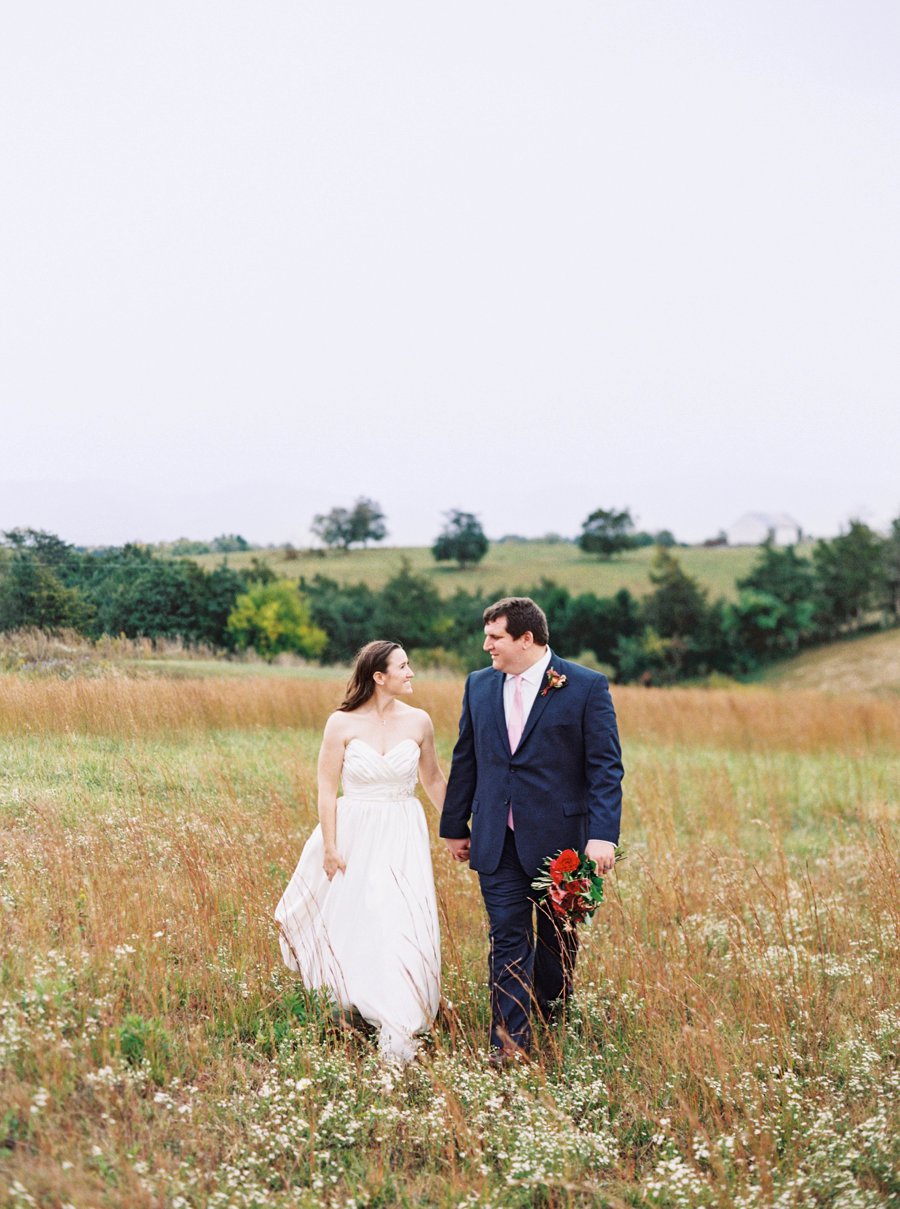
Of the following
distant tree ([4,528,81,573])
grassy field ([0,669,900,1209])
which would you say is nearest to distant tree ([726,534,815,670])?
grassy field ([0,669,900,1209])

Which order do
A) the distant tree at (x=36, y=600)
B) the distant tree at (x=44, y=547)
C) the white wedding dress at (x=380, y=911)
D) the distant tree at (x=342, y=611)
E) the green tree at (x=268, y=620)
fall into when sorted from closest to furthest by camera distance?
the white wedding dress at (x=380, y=911)
the distant tree at (x=36, y=600)
the distant tree at (x=44, y=547)
the green tree at (x=268, y=620)
the distant tree at (x=342, y=611)

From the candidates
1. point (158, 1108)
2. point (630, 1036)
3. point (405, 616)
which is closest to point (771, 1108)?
point (630, 1036)

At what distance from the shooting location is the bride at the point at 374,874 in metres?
5.92

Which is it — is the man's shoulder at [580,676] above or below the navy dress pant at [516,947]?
above

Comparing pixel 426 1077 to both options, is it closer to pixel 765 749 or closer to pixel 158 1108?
pixel 158 1108

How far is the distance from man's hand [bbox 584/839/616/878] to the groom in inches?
0.6

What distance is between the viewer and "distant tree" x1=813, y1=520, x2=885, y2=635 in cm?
5456

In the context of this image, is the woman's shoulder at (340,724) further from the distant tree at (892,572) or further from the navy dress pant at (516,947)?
the distant tree at (892,572)

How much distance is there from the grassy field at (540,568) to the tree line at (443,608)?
3.69 feet

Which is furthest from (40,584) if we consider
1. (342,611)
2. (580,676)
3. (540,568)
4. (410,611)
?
(540,568)

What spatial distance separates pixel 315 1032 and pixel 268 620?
12.7 m

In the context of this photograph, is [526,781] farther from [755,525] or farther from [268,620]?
[755,525]

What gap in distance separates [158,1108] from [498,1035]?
70.5 inches

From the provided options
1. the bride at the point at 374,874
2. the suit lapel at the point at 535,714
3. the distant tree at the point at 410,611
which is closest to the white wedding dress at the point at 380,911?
the bride at the point at 374,874
